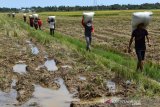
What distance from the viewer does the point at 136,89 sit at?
9.73m

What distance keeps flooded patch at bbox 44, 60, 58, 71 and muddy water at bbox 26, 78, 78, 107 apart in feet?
9.18

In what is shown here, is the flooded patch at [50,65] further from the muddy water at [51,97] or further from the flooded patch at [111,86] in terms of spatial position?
the flooded patch at [111,86]

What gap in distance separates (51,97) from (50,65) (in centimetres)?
486

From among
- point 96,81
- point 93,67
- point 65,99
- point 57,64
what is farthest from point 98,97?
point 57,64

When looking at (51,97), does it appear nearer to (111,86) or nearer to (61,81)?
(111,86)

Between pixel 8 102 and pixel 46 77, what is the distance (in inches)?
111

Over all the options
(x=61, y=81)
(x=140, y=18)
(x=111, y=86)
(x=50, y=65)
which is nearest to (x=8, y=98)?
(x=61, y=81)

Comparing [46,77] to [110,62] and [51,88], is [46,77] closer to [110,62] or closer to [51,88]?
[51,88]

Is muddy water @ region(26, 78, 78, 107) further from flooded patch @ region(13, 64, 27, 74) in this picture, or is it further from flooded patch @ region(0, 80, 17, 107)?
flooded patch @ region(13, 64, 27, 74)

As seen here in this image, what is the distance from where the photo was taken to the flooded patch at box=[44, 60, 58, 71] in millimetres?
13670

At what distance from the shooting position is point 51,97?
9719 mm

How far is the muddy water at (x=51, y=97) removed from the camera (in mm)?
9036

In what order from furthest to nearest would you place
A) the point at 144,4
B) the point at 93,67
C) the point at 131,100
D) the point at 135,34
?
1. the point at 144,4
2. the point at 93,67
3. the point at 135,34
4. the point at 131,100

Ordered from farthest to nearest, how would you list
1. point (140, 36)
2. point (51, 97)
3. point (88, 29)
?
point (88, 29) < point (140, 36) < point (51, 97)
